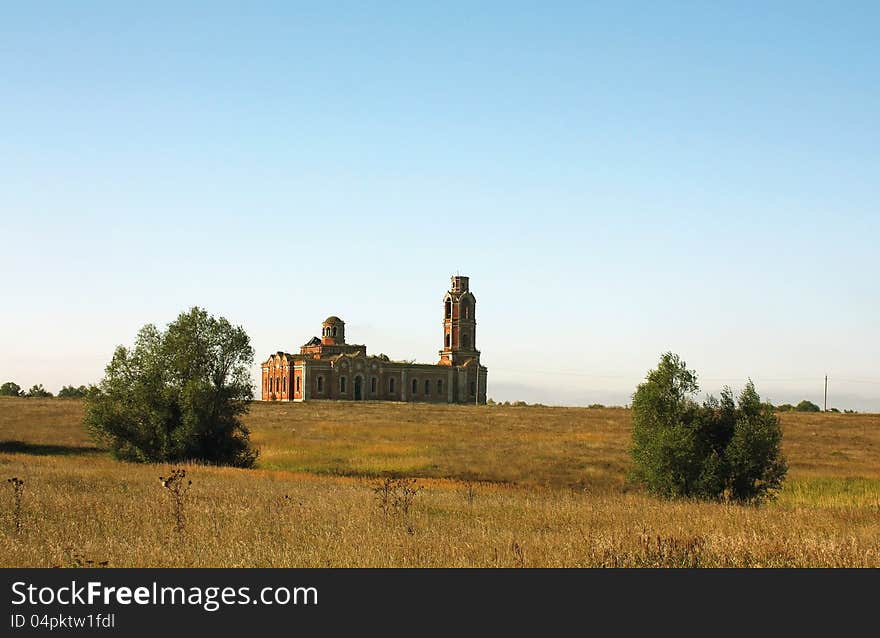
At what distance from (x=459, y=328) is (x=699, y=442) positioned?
392 feet

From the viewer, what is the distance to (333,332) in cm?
14375

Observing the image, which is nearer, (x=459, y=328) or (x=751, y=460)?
(x=751, y=460)

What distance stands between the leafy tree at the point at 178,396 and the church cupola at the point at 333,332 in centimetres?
9780

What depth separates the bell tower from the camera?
14800 cm

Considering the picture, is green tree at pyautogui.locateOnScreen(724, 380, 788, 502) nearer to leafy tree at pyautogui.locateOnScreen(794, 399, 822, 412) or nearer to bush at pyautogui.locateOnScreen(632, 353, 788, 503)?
bush at pyautogui.locateOnScreen(632, 353, 788, 503)

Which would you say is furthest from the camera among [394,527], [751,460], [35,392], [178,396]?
[35,392]

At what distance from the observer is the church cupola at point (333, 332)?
142 metres

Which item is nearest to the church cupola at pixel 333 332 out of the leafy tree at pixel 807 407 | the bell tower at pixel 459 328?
the bell tower at pixel 459 328

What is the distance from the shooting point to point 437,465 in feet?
159

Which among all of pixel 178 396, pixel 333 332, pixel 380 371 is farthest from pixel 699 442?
pixel 333 332

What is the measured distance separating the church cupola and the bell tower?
17.3m

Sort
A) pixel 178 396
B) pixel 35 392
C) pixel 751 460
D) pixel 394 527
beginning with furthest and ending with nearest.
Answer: pixel 35 392 < pixel 178 396 < pixel 751 460 < pixel 394 527

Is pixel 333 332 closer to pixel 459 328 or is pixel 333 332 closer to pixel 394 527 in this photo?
pixel 459 328
